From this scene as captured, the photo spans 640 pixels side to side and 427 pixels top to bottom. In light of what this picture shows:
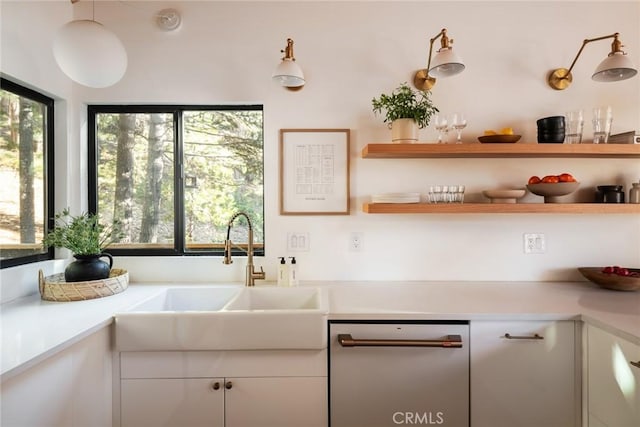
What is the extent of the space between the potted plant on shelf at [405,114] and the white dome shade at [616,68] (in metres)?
0.81

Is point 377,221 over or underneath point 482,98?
underneath

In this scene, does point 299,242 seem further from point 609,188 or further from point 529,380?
point 609,188

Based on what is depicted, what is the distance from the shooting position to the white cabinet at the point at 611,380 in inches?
46.5

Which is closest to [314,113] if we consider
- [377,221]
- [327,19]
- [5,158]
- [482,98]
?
[327,19]

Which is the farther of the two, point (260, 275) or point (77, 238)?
point (260, 275)

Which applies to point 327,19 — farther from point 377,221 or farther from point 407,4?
point 377,221

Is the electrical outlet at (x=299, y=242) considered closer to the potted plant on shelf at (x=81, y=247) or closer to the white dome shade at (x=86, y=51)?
the potted plant on shelf at (x=81, y=247)

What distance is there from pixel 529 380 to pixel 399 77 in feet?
5.56

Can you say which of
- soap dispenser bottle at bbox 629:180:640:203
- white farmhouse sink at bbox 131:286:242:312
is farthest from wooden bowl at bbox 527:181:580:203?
white farmhouse sink at bbox 131:286:242:312

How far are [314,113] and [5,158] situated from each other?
1.59m

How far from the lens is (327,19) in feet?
6.50

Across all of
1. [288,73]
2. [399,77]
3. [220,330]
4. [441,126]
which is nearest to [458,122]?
[441,126]

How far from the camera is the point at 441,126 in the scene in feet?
5.98

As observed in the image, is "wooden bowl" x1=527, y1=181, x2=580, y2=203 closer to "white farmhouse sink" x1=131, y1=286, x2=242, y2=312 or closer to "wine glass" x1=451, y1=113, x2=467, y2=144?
"wine glass" x1=451, y1=113, x2=467, y2=144
